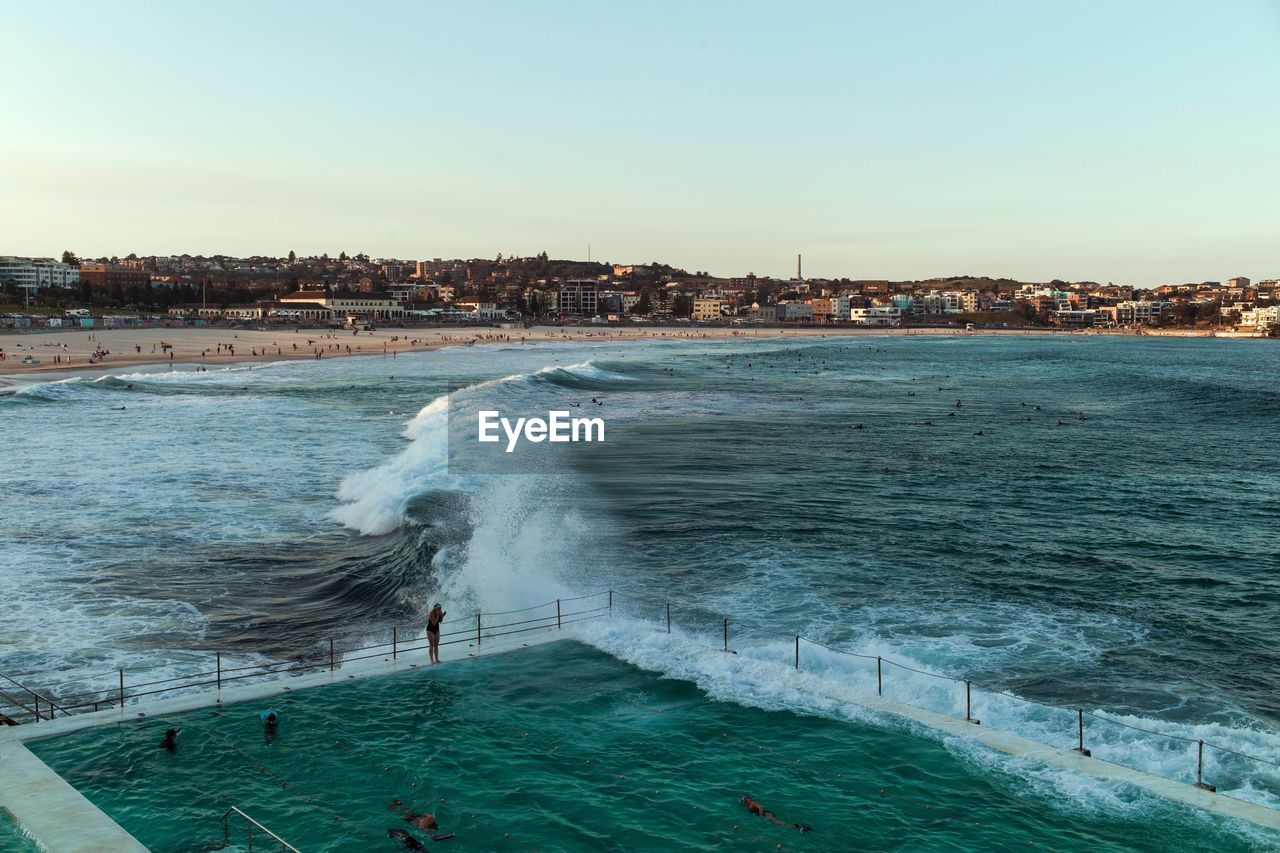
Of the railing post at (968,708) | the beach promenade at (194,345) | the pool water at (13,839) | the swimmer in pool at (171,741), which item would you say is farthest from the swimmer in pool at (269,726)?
the beach promenade at (194,345)

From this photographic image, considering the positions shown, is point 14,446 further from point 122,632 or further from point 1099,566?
point 1099,566

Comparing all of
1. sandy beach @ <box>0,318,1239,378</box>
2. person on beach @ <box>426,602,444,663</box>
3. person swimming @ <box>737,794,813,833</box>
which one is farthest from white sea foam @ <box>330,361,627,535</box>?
sandy beach @ <box>0,318,1239,378</box>

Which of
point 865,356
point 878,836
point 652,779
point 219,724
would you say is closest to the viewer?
point 878,836

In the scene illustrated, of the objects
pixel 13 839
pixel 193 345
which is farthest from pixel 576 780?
pixel 193 345

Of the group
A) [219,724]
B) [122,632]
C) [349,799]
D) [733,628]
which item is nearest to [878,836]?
[349,799]

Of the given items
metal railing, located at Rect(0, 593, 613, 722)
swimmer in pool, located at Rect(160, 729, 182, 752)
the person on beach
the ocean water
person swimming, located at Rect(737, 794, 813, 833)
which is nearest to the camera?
person swimming, located at Rect(737, 794, 813, 833)

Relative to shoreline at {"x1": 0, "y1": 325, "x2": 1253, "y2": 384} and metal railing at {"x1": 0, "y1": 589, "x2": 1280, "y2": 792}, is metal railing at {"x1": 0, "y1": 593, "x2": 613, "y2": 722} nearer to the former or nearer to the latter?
metal railing at {"x1": 0, "y1": 589, "x2": 1280, "y2": 792}

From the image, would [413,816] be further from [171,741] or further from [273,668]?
[273,668]
